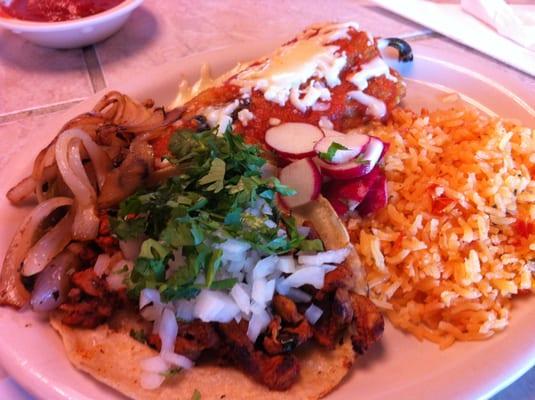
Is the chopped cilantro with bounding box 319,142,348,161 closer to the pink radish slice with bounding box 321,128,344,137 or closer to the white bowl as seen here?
the pink radish slice with bounding box 321,128,344,137

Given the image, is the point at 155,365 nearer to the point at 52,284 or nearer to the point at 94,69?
the point at 52,284

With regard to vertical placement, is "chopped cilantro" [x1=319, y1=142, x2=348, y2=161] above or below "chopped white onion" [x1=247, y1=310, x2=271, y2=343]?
above

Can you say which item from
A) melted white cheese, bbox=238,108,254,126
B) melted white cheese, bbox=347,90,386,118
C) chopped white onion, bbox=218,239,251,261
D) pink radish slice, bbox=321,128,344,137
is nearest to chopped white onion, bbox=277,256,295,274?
chopped white onion, bbox=218,239,251,261

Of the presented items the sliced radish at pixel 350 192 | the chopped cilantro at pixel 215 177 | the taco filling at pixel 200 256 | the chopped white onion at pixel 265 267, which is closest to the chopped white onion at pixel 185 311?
the taco filling at pixel 200 256

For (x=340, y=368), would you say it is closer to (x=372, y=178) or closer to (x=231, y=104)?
(x=372, y=178)

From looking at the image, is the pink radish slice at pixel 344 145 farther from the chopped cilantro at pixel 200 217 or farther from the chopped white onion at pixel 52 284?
the chopped white onion at pixel 52 284

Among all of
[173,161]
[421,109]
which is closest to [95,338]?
[173,161]
